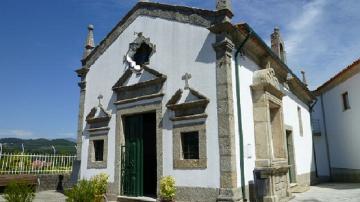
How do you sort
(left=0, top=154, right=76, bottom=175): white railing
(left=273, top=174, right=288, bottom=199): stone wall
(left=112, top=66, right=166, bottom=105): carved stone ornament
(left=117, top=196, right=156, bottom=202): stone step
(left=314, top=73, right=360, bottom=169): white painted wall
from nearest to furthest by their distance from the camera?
(left=273, top=174, right=288, bottom=199): stone wall
(left=117, top=196, right=156, bottom=202): stone step
(left=112, top=66, right=166, bottom=105): carved stone ornament
(left=0, top=154, right=76, bottom=175): white railing
(left=314, top=73, right=360, bottom=169): white painted wall

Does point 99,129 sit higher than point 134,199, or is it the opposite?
point 99,129

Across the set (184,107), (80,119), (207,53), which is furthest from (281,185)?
(80,119)

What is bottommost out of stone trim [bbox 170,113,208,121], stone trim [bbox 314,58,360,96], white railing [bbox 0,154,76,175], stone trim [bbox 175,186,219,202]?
stone trim [bbox 175,186,219,202]

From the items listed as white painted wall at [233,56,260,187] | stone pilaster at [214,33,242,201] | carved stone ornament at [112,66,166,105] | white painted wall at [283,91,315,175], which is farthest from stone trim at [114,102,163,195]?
white painted wall at [283,91,315,175]

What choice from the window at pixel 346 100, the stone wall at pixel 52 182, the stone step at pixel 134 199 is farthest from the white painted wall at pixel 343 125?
the stone wall at pixel 52 182

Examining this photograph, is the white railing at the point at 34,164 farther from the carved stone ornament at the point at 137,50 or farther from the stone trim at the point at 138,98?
the carved stone ornament at the point at 137,50

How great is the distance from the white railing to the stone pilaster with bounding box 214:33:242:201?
30.4 feet

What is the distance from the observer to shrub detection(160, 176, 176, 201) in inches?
340

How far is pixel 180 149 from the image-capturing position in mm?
9328

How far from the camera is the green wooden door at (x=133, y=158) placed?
1038cm

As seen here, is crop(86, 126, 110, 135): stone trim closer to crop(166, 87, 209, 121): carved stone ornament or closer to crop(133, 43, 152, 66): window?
crop(133, 43, 152, 66): window

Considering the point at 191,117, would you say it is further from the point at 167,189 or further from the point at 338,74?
the point at 338,74

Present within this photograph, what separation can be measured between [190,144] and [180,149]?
330mm

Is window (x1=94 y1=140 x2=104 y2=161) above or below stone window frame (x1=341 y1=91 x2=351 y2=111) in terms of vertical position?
below
